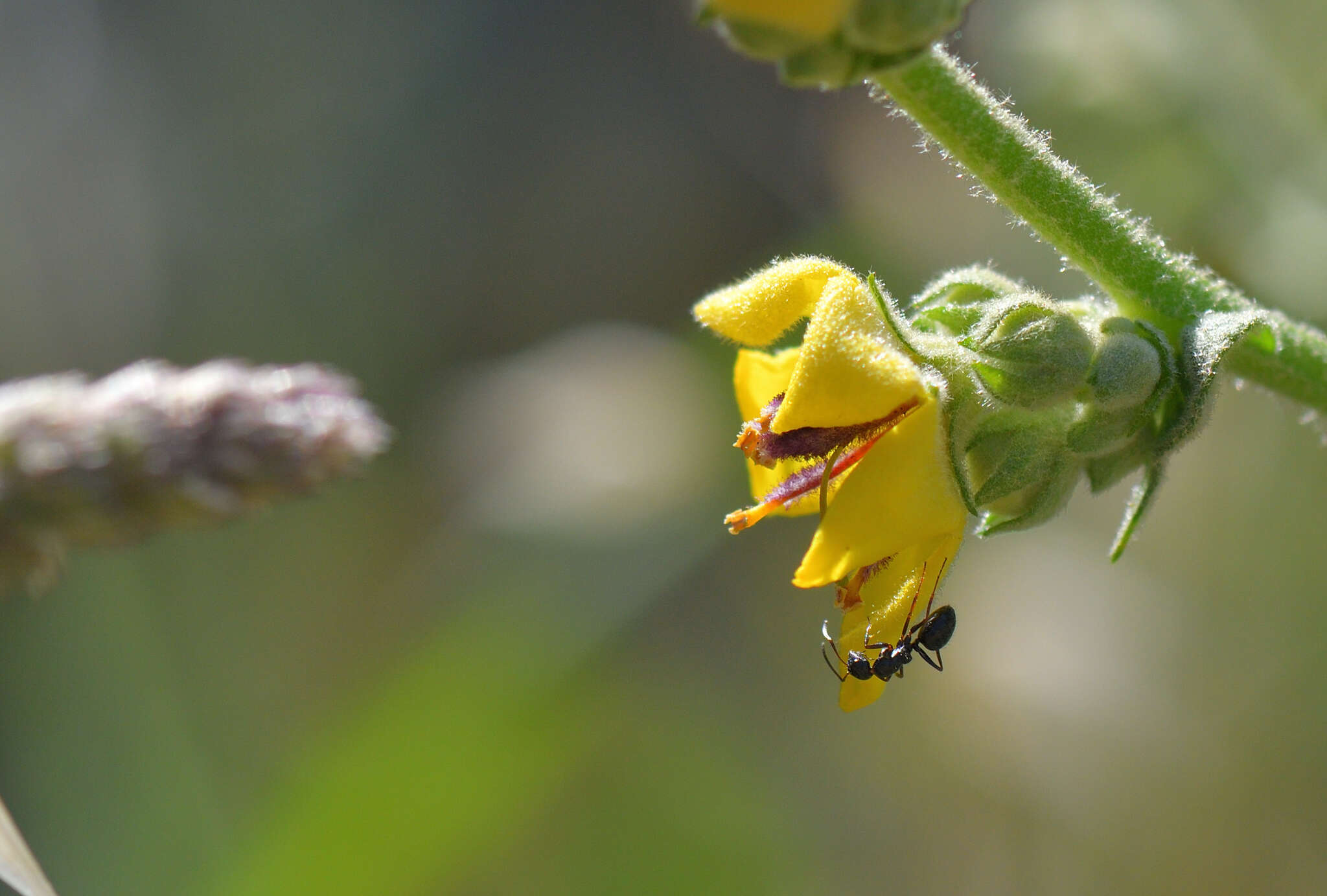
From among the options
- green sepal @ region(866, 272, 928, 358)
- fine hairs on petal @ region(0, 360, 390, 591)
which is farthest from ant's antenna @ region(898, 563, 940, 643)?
fine hairs on petal @ region(0, 360, 390, 591)

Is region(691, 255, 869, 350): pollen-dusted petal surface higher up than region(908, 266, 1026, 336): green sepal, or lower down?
higher up

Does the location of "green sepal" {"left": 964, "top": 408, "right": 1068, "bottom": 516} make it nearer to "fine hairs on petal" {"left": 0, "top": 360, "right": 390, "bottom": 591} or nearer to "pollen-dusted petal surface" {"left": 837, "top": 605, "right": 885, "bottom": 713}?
"pollen-dusted petal surface" {"left": 837, "top": 605, "right": 885, "bottom": 713}

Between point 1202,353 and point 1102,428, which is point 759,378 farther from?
point 1202,353

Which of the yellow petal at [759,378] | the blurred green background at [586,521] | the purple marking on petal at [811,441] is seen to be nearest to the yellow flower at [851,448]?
the purple marking on petal at [811,441]

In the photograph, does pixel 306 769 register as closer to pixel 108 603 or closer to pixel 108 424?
pixel 108 603

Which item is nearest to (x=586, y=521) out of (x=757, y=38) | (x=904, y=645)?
(x=904, y=645)

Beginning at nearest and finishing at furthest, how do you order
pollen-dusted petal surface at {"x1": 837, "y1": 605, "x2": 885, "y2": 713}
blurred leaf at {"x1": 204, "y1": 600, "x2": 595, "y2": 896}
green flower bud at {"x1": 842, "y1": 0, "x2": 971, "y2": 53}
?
1. green flower bud at {"x1": 842, "y1": 0, "x2": 971, "y2": 53}
2. pollen-dusted petal surface at {"x1": 837, "y1": 605, "x2": 885, "y2": 713}
3. blurred leaf at {"x1": 204, "y1": 600, "x2": 595, "y2": 896}

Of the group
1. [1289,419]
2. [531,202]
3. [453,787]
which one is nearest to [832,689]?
[453,787]
